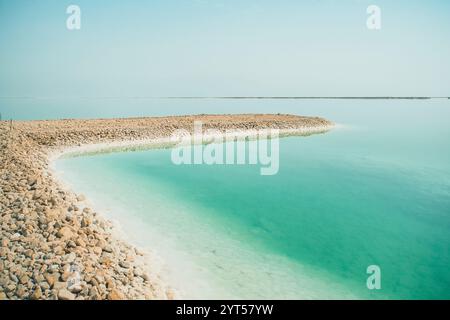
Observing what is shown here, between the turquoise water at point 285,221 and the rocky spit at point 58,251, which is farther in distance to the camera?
the turquoise water at point 285,221

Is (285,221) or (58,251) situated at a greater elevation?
(58,251)

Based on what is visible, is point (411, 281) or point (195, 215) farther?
point (195, 215)

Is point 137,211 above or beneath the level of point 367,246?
Answer: above

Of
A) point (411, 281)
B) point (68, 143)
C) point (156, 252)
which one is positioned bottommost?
point (411, 281)

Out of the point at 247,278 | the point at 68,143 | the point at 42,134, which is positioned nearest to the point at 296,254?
the point at 247,278

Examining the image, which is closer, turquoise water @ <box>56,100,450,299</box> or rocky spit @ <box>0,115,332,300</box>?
rocky spit @ <box>0,115,332,300</box>

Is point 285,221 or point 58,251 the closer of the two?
point 58,251
